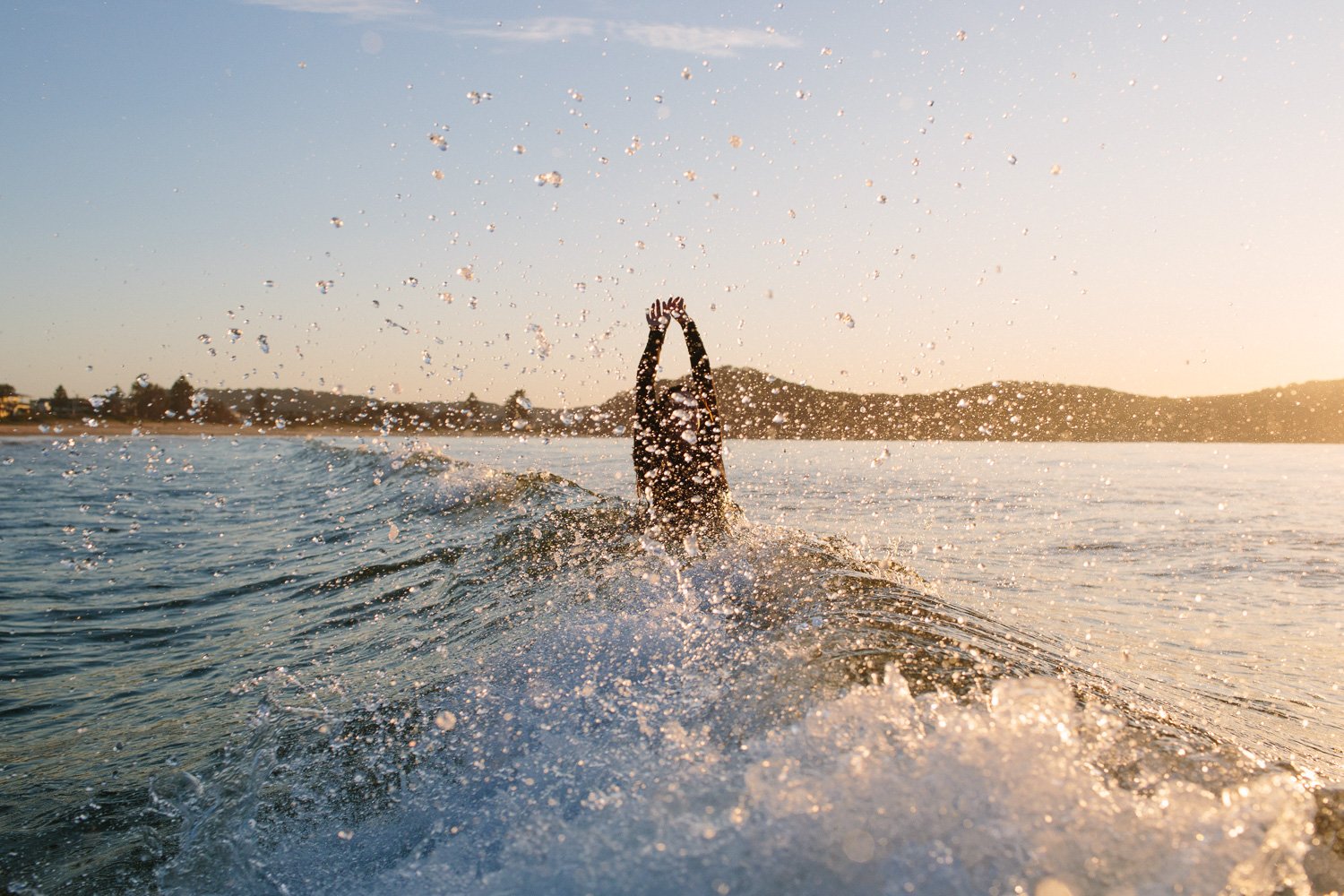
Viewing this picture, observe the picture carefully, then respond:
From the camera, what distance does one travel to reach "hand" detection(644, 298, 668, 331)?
309 inches

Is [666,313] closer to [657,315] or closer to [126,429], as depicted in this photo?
[657,315]

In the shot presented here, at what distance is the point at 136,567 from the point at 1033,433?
8987cm

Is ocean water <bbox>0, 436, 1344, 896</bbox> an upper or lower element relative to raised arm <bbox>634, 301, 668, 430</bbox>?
lower

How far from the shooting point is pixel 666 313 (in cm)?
782

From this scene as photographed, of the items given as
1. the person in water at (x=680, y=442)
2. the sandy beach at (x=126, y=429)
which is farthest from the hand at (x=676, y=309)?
the sandy beach at (x=126, y=429)

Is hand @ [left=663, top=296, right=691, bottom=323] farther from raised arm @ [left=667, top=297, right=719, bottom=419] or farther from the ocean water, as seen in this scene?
the ocean water

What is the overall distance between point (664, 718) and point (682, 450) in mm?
4505

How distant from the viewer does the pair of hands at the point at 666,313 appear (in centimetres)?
778

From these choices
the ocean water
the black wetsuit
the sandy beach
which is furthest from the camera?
the sandy beach

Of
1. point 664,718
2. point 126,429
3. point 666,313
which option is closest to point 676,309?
point 666,313

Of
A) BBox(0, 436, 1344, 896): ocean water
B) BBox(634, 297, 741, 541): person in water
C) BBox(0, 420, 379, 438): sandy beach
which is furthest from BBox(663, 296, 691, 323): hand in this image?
BBox(0, 420, 379, 438): sandy beach

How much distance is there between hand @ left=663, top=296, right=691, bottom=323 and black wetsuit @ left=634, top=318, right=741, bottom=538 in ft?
0.17

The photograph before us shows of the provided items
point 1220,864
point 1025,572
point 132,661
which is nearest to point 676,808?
point 1220,864

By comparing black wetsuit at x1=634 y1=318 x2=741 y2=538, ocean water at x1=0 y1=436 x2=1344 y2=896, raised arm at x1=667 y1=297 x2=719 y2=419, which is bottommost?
ocean water at x1=0 y1=436 x2=1344 y2=896
